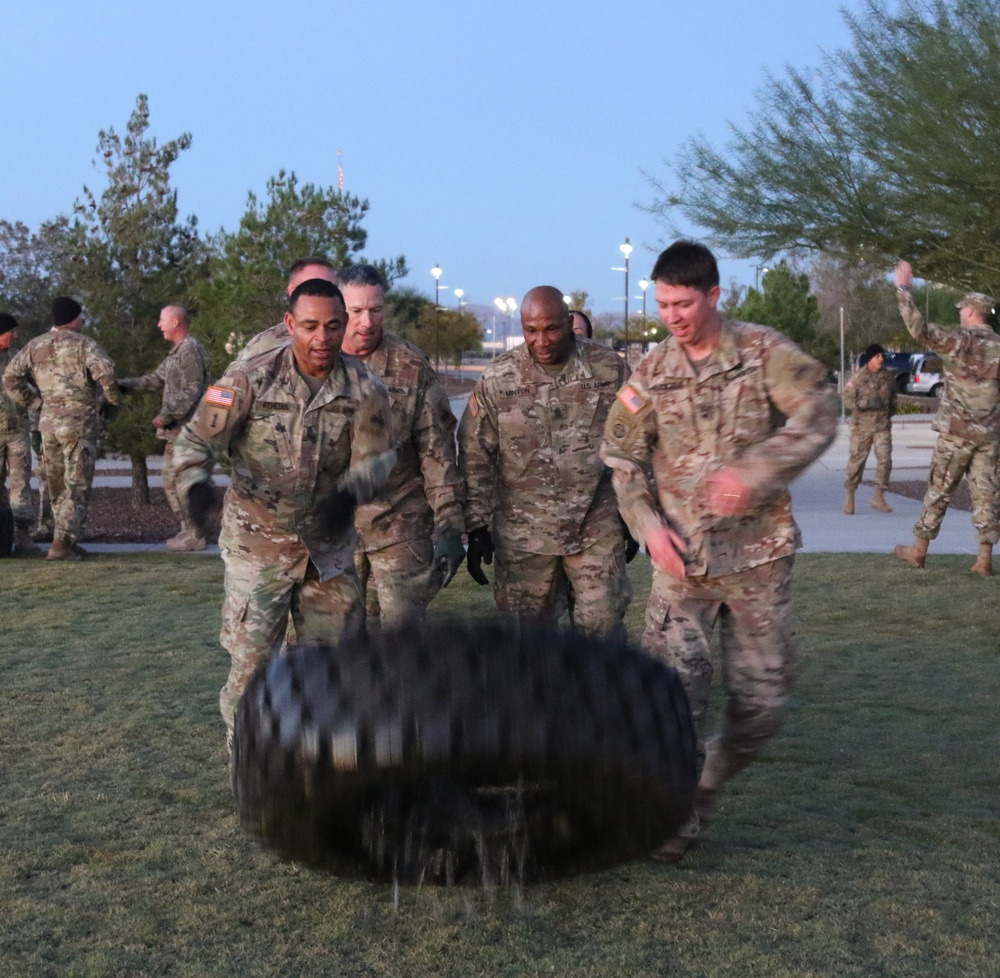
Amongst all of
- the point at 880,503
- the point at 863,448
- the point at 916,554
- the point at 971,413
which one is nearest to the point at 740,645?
the point at 971,413

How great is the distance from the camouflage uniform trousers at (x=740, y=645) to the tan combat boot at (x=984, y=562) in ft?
23.4

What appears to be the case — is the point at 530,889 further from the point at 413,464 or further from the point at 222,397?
the point at 413,464

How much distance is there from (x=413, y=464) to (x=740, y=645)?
195cm

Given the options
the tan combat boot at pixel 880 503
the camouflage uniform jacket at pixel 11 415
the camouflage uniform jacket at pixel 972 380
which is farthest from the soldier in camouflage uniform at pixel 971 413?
the camouflage uniform jacket at pixel 11 415

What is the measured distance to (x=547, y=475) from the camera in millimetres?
5977

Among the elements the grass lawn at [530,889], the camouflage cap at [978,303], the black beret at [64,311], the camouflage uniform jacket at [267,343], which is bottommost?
the grass lawn at [530,889]

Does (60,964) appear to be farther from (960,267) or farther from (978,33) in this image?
(960,267)

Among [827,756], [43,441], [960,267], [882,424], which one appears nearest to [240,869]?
[827,756]

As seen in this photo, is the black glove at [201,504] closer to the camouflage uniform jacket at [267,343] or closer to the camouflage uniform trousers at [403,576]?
the camouflage uniform jacket at [267,343]

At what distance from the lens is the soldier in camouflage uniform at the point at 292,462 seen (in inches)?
203

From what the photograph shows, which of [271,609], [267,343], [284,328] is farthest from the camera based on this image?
[284,328]

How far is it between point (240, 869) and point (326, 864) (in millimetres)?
731

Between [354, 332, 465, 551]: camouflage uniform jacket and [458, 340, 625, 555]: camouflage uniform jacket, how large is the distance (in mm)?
131

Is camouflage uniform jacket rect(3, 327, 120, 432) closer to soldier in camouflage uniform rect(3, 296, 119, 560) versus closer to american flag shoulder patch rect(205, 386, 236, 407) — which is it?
soldier in camouflage uniform rect(3, 296, 119, 560)
